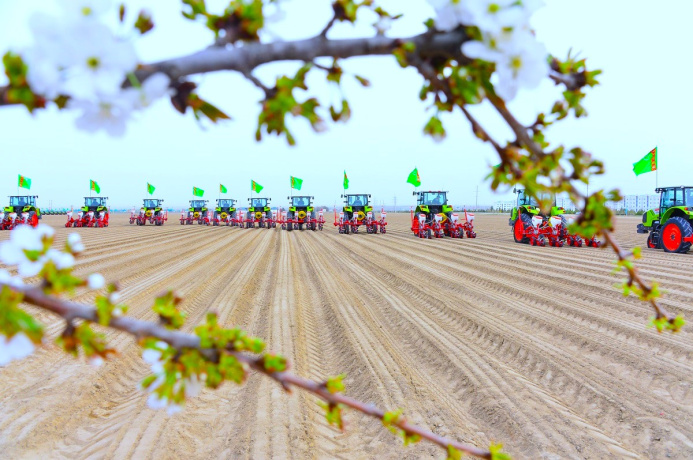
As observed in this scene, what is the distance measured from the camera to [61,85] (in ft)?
2.62

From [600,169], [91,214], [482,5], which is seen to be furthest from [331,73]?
[91,214]

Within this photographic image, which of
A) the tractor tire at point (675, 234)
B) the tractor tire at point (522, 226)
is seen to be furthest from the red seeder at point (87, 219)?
the tractor tire at point (675, 234)

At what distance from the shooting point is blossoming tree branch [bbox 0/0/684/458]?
Answer: 0.77m

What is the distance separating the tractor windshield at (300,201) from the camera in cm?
2769

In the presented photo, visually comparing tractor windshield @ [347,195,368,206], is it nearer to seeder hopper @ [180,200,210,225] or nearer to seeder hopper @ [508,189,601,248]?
seeder hopper @ [508,189,601,248]

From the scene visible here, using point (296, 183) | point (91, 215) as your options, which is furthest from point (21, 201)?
point (296, 183)

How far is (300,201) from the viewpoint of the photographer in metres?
28.0

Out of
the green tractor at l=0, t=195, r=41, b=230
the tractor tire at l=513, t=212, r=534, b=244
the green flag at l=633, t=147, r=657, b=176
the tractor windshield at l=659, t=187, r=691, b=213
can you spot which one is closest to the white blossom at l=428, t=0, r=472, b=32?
the tractor windshield at l=659, t=187, r=691, b=213

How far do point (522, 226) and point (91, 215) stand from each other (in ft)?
83.9

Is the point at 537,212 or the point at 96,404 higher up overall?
the point at 537,212

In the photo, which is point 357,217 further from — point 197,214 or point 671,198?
point 197,214

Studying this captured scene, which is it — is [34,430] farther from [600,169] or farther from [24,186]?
[24,186]

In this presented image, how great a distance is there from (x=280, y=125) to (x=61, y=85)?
15.8 inches

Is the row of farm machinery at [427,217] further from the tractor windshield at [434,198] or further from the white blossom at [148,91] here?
the white blossom at [148,91]
